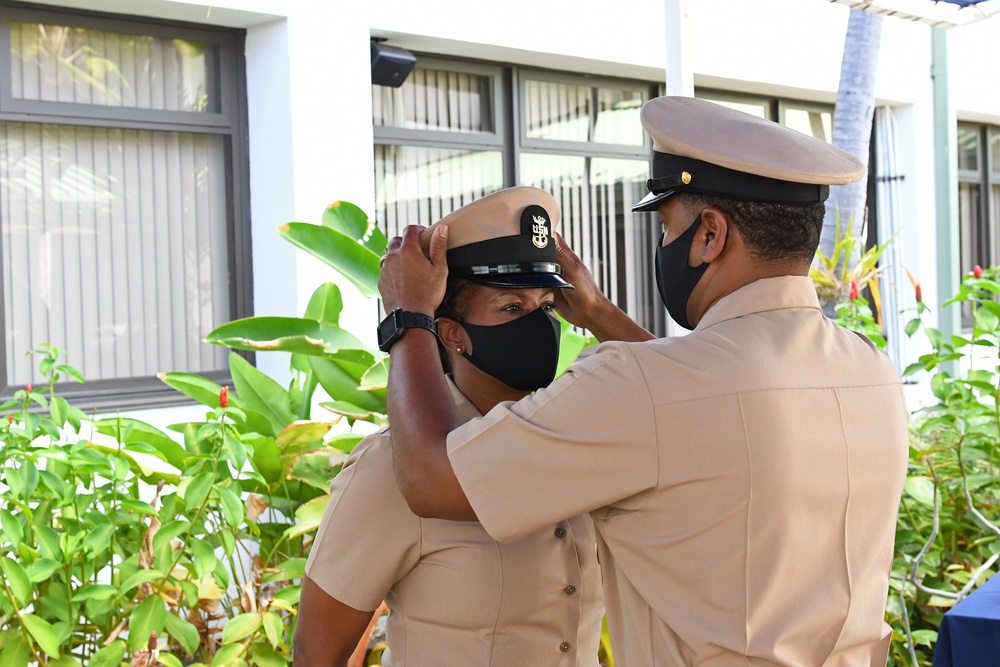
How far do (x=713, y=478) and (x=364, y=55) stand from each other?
187 inches

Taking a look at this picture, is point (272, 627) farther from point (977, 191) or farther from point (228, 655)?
point (977, 191)

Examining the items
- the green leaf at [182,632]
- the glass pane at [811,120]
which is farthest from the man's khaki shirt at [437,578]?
the glass pane at [811,120]

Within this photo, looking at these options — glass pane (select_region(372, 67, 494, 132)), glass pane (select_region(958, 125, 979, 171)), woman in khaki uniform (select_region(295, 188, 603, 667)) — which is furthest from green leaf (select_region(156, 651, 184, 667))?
glass pane (select_region(958, 125, 979, 171))

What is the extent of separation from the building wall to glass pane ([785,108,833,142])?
382mm

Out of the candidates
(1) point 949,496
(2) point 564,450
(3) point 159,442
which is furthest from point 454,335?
(1) point 949,496

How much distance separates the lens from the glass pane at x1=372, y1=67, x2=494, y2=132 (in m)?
6.43

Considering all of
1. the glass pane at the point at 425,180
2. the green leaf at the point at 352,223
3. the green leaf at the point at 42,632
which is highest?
the glass pane at the point at 425,180

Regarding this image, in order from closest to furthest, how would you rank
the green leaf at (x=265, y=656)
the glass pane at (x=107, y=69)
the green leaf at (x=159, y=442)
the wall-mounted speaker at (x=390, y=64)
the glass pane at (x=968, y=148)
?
the green leaf at (x=265, y=656), the green leaf at (x=159, y=442), the glass pane at (x=107, y=69), the wall-mounted speaker at (x=390, y=64), the glass pane at (x=968, y=148)

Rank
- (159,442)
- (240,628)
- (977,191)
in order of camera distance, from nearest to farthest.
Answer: (240,628), (159,442), (977,191)

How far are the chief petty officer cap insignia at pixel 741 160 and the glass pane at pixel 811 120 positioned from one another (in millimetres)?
7625

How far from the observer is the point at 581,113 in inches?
293

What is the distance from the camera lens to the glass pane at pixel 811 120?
350 inches

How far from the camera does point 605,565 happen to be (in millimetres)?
1603

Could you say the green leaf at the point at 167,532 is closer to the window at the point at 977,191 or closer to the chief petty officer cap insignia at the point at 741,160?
the chief petty officer cap insignia at the point at 741,160
